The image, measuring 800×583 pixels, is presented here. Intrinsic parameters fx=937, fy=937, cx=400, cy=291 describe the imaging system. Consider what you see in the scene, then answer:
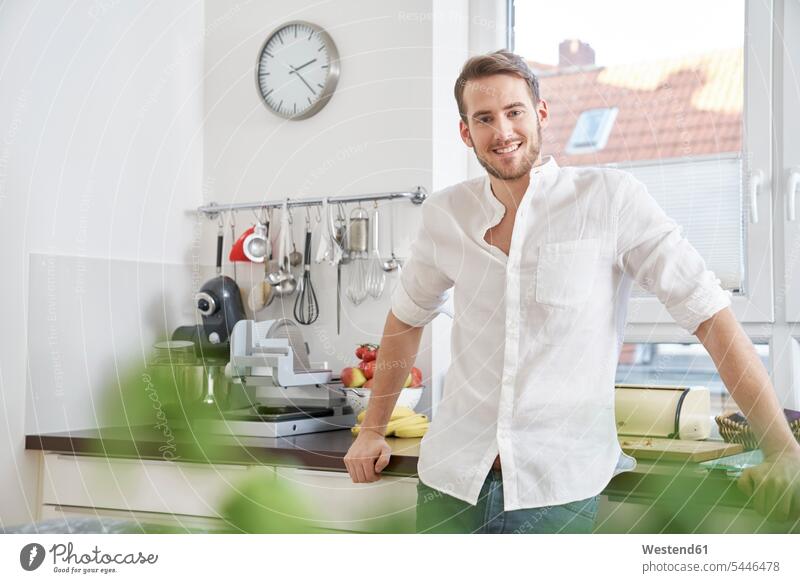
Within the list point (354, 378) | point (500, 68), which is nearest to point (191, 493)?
point (354, 378)

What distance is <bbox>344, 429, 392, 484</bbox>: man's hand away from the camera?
1.23m

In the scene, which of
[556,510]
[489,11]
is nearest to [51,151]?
[489,11]

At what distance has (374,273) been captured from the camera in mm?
1801

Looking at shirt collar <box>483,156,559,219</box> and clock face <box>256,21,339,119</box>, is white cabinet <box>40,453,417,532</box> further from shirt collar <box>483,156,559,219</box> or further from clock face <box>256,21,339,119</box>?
clock face <box>256,21,339,119</box>

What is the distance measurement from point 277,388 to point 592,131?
0.75 m

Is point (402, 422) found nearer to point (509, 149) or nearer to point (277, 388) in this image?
point (277, 388)

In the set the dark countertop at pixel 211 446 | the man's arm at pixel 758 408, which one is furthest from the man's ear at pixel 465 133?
the dark countertop at pixel 211 446

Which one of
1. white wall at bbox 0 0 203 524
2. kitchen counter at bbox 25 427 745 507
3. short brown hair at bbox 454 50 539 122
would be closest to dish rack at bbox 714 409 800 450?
kitchen counter at bbox 25 427 745 507

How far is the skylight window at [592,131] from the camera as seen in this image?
1689 millimetres

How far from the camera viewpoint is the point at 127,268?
71.6 inches

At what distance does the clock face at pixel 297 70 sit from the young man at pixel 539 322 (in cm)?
79

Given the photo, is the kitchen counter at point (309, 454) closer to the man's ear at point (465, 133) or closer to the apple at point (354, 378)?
the apple at point (354, 378)
